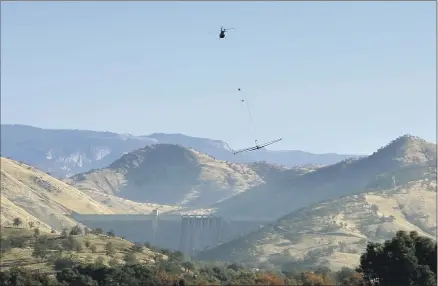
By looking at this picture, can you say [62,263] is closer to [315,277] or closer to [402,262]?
[315,277]

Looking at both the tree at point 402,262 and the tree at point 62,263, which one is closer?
the tree at point 402,262

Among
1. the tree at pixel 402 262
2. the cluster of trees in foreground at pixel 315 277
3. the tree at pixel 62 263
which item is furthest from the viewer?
the tree at pixel 62 263

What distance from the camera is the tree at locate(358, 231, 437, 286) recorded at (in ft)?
393

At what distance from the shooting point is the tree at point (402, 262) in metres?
120

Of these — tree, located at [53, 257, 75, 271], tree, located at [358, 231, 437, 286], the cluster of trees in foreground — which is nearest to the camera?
tree, located at [358, 231, 437, 286]

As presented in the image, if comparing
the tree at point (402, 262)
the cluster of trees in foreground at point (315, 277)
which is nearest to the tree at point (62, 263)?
the cluster of trees in foreground at point (315, 277)

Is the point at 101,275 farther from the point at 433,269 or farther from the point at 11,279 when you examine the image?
the point at 433,269

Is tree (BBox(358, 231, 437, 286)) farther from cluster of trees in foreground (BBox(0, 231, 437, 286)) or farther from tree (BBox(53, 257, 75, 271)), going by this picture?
tree (BBox(53, 257, 75, 271))

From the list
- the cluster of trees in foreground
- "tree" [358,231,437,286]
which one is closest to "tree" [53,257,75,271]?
the cluster of trees in foreground

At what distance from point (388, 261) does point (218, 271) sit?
73.7 m

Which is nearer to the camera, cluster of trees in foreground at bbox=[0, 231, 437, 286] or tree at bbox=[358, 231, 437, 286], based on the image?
tree at bbox=[358, 231, 437, 286]

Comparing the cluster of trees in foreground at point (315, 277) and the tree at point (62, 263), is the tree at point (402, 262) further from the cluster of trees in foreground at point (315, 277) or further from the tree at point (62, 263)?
the tree at point (62, 263)

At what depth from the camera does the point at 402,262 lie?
400 feet

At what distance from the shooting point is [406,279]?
120 meters
